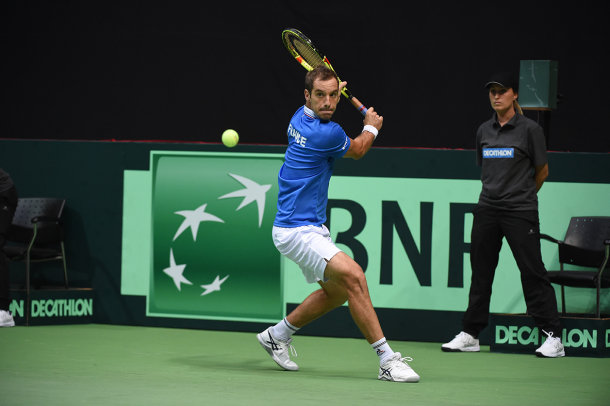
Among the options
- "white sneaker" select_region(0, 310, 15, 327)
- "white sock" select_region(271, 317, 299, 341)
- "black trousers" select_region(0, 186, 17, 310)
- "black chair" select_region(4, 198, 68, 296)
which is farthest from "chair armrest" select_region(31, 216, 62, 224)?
"white sock" select_region(271, 317, 299, 341)

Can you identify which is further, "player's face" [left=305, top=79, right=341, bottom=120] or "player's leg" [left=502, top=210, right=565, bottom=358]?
"player's leg" [left=502, top=210, right=565, bottom=358]

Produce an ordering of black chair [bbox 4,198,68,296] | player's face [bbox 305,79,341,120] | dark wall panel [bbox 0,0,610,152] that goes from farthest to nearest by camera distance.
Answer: dark wall panel [bbox 0,0,610,152]
black chair [bbox 4,198,68,296]
player's face [bbox 305,79,341,120]

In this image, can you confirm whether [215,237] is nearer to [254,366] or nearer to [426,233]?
[426,233]

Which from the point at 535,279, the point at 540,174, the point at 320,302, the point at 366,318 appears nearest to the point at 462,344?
the point at 535,279

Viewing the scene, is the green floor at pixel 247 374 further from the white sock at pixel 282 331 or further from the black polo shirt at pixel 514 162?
the black polo shirt at pixel 514 162

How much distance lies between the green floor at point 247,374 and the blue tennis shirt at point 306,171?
2.92ft

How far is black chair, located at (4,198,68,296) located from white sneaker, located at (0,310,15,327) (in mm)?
231

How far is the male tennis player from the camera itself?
14.6ft

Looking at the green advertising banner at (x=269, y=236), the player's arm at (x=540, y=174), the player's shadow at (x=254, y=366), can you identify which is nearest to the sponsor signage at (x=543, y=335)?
the green advertising banner at (x=269, y=236)

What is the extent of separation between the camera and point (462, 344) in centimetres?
589

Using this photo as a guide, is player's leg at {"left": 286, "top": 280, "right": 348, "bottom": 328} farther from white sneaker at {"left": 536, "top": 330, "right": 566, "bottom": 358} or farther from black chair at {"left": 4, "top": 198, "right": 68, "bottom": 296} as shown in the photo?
black chair at {"left": 4, "top": 198, "right": 68, "bottom": 296}

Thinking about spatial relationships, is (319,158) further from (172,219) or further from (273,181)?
(172,219)

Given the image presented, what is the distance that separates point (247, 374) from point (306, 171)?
1181 mm

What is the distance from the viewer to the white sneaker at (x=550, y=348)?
18.4ft
